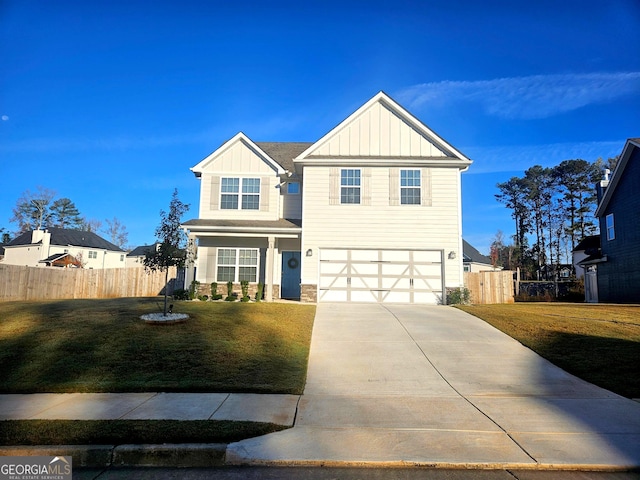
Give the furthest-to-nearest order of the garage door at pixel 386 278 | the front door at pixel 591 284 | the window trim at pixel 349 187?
the front door at pixel 591 284, the window trim at pixel 349 187, the garage door at pixel 386 278

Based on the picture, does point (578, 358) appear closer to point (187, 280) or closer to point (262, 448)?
point (262, 448)

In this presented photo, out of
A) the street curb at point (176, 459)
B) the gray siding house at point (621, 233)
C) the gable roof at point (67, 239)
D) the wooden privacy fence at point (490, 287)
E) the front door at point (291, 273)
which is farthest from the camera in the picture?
the gable roof at point (67, 239)

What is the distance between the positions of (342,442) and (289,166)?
15.9 m

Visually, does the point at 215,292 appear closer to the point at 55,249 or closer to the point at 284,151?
the point at 284,151

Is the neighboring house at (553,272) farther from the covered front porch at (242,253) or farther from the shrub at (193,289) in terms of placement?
the shrub at (193,289)

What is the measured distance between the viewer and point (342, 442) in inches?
183

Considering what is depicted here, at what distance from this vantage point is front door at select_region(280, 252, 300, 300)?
61.3 ft

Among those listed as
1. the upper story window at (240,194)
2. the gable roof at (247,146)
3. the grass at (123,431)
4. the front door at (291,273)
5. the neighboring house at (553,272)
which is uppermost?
the gable roof at (247,146)

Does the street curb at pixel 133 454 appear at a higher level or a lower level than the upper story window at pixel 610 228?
lower

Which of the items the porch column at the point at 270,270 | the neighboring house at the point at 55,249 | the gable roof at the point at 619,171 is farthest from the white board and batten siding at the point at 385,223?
the neighboring house at the point at 55,249

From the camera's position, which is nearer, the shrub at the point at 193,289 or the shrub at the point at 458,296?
the shrub at the point at 458,296

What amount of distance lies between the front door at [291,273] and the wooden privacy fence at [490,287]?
742 cm

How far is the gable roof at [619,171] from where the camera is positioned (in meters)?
20.4

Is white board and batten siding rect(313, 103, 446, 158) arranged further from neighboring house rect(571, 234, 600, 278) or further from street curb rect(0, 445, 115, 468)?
neighboring house rect(571, 234, 600, 278)
